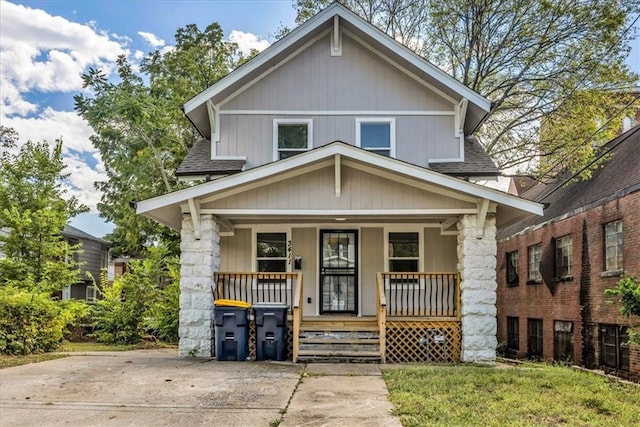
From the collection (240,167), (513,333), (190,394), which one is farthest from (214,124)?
(513,333)

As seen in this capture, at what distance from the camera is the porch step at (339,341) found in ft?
33.9

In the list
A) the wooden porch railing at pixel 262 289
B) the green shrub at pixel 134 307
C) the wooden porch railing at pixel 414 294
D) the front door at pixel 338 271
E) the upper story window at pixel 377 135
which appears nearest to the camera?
the wooden porch railing at pixel 262 289

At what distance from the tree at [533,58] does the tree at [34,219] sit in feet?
37.4

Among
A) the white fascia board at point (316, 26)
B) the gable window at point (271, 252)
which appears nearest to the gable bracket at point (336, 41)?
the white fascia board at point (316, 26)

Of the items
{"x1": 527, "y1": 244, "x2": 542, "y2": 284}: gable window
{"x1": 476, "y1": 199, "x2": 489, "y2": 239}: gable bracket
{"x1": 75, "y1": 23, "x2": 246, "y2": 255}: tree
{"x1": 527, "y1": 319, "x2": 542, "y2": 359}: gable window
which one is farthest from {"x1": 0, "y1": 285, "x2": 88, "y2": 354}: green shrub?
{"x1": 527, "y1": 319, "x2": 542, "y2": 359}: gable window

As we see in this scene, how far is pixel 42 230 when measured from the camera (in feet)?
47.0

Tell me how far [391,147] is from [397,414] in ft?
25.7

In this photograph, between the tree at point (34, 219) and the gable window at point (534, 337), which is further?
the gable window at point (534, 337)

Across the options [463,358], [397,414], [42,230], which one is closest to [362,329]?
[463,358]

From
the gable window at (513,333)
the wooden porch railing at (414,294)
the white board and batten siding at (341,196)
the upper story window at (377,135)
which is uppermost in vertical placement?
the upper story window at (377,135)

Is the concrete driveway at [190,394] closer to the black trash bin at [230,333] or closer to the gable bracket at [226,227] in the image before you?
the black trash bin at [230,333]

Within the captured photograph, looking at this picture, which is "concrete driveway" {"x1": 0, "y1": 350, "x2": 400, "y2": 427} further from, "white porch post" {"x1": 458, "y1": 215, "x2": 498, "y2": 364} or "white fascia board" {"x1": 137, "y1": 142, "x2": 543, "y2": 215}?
"white fascia board" {"x1": 137, "y1": 142, "x2": 543, "y2": 215}

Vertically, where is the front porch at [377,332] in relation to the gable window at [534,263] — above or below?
below

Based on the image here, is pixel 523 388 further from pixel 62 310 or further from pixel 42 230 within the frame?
pixel 42 230
